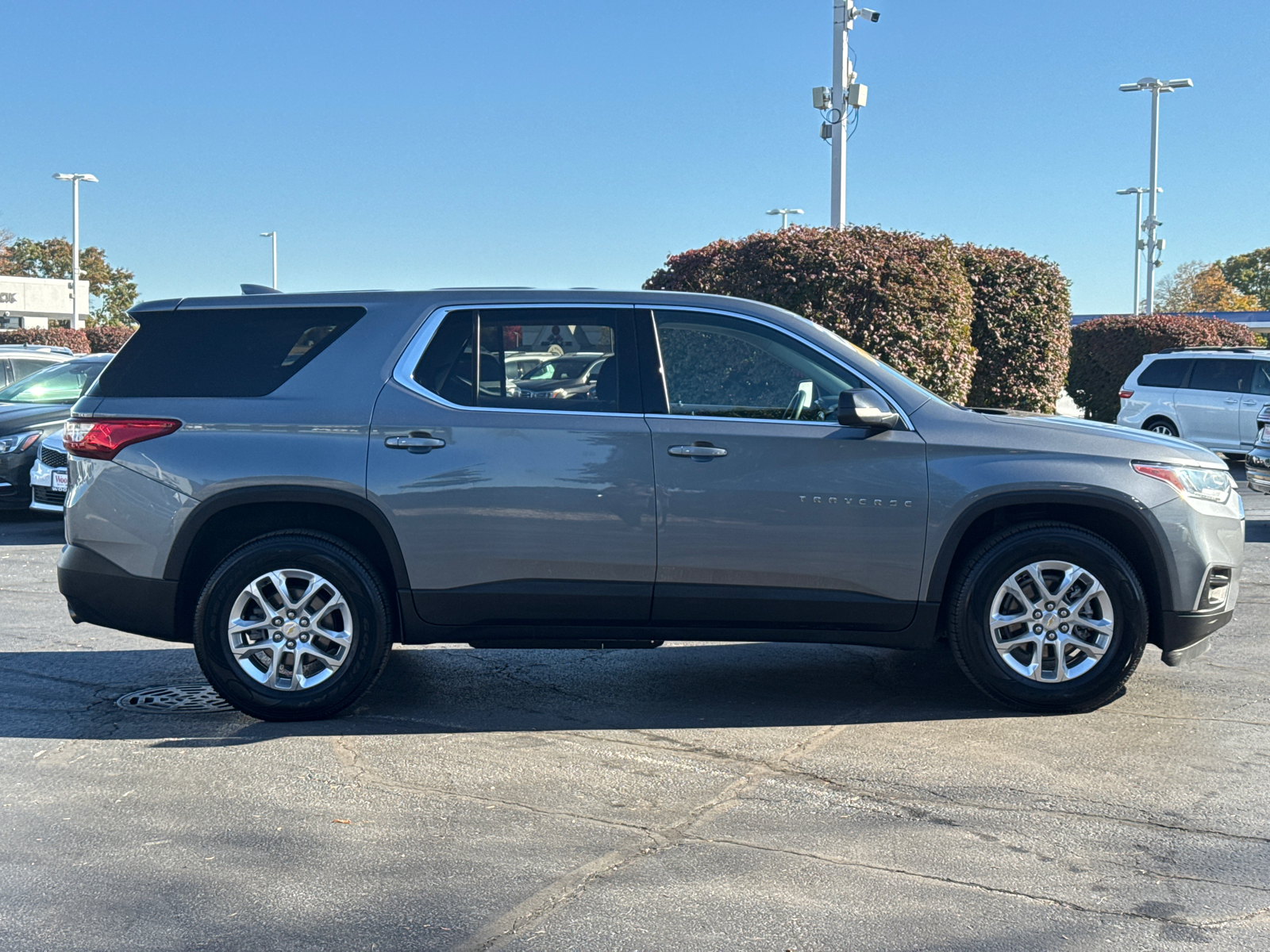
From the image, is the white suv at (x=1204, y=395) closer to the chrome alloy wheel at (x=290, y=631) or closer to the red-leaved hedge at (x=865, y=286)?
the red-leaved hedge at (x=865, y=286)

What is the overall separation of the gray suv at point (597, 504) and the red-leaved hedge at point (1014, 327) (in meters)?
11.4

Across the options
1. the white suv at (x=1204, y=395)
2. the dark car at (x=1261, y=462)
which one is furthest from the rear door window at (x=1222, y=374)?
the dark car at (x=1261, y=462)

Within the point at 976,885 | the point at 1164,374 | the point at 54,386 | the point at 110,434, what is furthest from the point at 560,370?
the point at 1164,374

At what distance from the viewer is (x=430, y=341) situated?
563 centimetres

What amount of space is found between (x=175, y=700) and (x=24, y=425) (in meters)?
7.75

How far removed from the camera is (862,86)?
56.7 ft

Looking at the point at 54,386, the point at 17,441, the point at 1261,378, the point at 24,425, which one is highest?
the point at 1261,378

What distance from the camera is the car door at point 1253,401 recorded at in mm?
17703

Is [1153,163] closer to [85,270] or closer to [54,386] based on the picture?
[54,386]

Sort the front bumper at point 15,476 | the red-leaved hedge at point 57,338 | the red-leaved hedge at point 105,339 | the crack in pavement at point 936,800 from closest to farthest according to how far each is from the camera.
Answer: the crack in pavement at point 936,800 → the front bumper at point 15,476 → the red-leaved hedge at point 57,338 → the red-leaved hedge at point 105,339

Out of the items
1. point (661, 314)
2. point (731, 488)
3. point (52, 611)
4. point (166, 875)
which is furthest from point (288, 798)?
point (52, 611)

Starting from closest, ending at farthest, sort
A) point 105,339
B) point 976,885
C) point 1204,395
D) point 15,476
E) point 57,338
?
1. point 976,885
2. point 15,476
3. point 1204,395
4. point 57,338
5. point 105,339

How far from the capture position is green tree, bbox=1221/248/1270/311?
97.1m

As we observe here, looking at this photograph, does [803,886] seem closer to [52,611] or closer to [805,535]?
[805,535]
